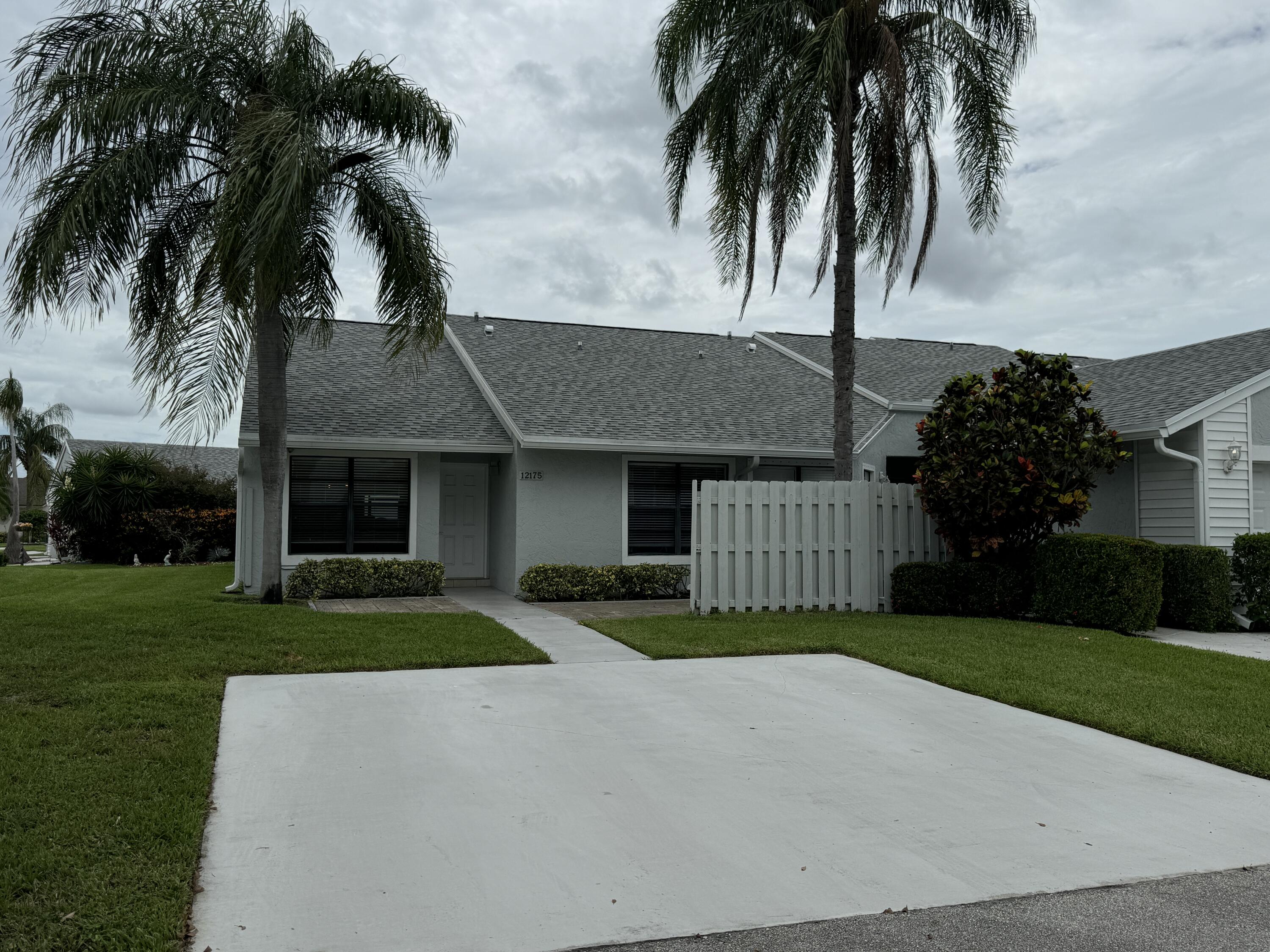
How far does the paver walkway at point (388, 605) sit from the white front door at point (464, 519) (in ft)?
7.40

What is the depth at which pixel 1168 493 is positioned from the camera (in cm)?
1301

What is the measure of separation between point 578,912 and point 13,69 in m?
12.6

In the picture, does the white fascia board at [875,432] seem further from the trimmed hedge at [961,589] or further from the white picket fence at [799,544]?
the trimmed hedge at [961,589]

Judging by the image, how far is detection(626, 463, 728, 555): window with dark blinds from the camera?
50.5 feet

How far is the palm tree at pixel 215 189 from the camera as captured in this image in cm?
1095

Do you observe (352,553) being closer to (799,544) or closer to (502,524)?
(502,524)

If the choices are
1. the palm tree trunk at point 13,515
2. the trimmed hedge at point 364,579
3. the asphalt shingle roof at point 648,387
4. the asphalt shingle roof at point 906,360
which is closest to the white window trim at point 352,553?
the trimmed hedge at point 364,579

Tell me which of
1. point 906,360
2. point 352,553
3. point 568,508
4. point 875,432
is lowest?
point 352,553

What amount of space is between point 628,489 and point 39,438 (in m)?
35.6

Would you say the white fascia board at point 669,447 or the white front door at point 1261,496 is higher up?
the white fascia board at point 669,447

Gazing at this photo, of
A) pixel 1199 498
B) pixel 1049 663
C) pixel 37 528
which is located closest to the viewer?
pixel 1049 663

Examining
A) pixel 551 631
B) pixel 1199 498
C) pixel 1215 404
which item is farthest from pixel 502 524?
pixel 1215 404

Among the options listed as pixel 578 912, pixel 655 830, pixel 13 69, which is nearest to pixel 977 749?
pixel 655 830

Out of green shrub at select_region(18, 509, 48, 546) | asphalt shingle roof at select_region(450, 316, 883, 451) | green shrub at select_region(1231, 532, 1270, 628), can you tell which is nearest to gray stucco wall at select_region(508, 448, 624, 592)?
asphalt shingle roof at select_region(450, 316, 883, 451)
